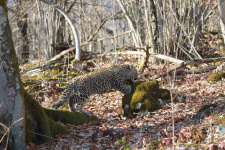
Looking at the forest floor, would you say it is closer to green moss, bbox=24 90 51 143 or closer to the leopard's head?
green moss, bbox=24 90 51 143

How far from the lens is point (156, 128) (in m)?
5.74

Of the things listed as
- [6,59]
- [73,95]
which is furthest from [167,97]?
[6,59]

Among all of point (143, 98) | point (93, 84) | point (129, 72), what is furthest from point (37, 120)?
point (129, 72)

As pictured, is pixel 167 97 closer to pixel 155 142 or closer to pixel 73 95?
pixel 73 95

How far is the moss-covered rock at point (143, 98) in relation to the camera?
7047mm

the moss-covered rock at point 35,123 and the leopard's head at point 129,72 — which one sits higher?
the leopard's head at point 129,72

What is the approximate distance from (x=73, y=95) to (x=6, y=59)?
11.5ft

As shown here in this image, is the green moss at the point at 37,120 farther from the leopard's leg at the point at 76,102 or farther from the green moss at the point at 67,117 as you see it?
the leopard's leg at the point at 76,102

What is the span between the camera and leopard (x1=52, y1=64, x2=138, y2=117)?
758cm

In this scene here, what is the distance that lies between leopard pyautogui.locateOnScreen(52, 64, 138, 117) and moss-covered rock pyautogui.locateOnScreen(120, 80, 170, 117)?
0.64 m

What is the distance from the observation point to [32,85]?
9547 millimetres

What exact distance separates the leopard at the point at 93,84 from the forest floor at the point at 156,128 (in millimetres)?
828

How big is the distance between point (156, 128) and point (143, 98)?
Answer: 1550mm

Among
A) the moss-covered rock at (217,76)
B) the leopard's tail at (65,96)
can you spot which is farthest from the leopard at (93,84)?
the moss-covered rock at (217,76)
